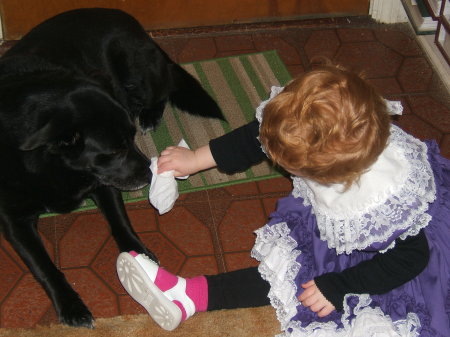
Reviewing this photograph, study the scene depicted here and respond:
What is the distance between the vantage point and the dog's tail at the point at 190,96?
2305 mm

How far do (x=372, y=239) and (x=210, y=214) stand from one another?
744 millimetres

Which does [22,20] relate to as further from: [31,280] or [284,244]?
[284,244]

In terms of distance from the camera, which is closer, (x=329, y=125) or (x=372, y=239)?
(x=329, y=125)

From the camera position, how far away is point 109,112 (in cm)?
175

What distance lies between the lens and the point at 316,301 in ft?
5.09

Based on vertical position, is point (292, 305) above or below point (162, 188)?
below

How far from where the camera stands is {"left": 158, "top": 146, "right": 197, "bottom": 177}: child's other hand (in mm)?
1767

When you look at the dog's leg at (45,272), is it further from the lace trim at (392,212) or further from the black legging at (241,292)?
the lace trim at (392,212)

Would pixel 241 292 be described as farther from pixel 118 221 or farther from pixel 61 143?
pixel 61 143

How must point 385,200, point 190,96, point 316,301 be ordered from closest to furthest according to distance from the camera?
point 385,200 → point 316,301 → point 190,96

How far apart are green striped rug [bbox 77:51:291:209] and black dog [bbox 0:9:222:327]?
0.76 ft

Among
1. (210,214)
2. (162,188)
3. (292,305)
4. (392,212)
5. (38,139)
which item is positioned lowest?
(210,214)

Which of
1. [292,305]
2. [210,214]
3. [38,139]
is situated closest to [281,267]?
[292,305]

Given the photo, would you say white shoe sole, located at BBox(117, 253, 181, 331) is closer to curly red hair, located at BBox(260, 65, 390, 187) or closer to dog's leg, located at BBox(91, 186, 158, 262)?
dog's leg, located at BBox(91, 186, 158, 262)
